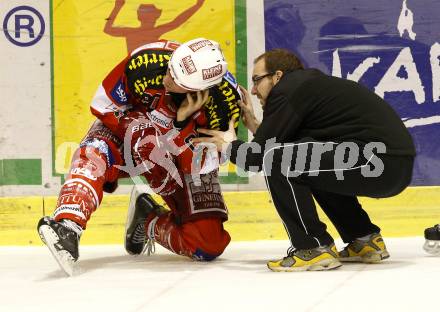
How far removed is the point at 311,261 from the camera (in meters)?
2.93

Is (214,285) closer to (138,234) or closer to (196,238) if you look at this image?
(196,238)

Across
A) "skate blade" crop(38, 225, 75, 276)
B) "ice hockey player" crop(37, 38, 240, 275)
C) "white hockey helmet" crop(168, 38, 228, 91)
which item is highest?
"white hockey helmet" crop(168, 38, 228, 91)

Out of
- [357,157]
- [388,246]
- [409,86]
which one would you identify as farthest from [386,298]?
[409,86]

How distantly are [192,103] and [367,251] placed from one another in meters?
0.82

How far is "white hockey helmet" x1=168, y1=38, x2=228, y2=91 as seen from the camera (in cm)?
304

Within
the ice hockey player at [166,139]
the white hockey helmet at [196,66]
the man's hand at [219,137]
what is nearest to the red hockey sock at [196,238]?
the ice hockey player at [166,139]

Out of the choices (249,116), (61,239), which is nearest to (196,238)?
(249,116)

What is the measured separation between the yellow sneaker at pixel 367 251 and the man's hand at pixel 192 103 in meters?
0.75

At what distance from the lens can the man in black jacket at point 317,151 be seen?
9.53 ft

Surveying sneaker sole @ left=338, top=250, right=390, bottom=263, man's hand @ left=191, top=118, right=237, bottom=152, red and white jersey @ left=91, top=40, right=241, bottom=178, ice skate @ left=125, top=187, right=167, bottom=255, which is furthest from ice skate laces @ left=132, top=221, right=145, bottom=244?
sneaker sole @ left=338, top=250, right=390, bottom=263

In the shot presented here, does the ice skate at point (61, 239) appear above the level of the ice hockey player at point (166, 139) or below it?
below

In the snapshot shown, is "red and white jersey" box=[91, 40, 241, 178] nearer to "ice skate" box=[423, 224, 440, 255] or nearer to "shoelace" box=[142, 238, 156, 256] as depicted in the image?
"shoelace" box=[142, 238, 156, 256]

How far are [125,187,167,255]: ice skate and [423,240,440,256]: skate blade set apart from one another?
41.3 inches

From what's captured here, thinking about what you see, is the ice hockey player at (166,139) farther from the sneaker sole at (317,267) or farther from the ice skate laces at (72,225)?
the sneaker sole at (317,267)
